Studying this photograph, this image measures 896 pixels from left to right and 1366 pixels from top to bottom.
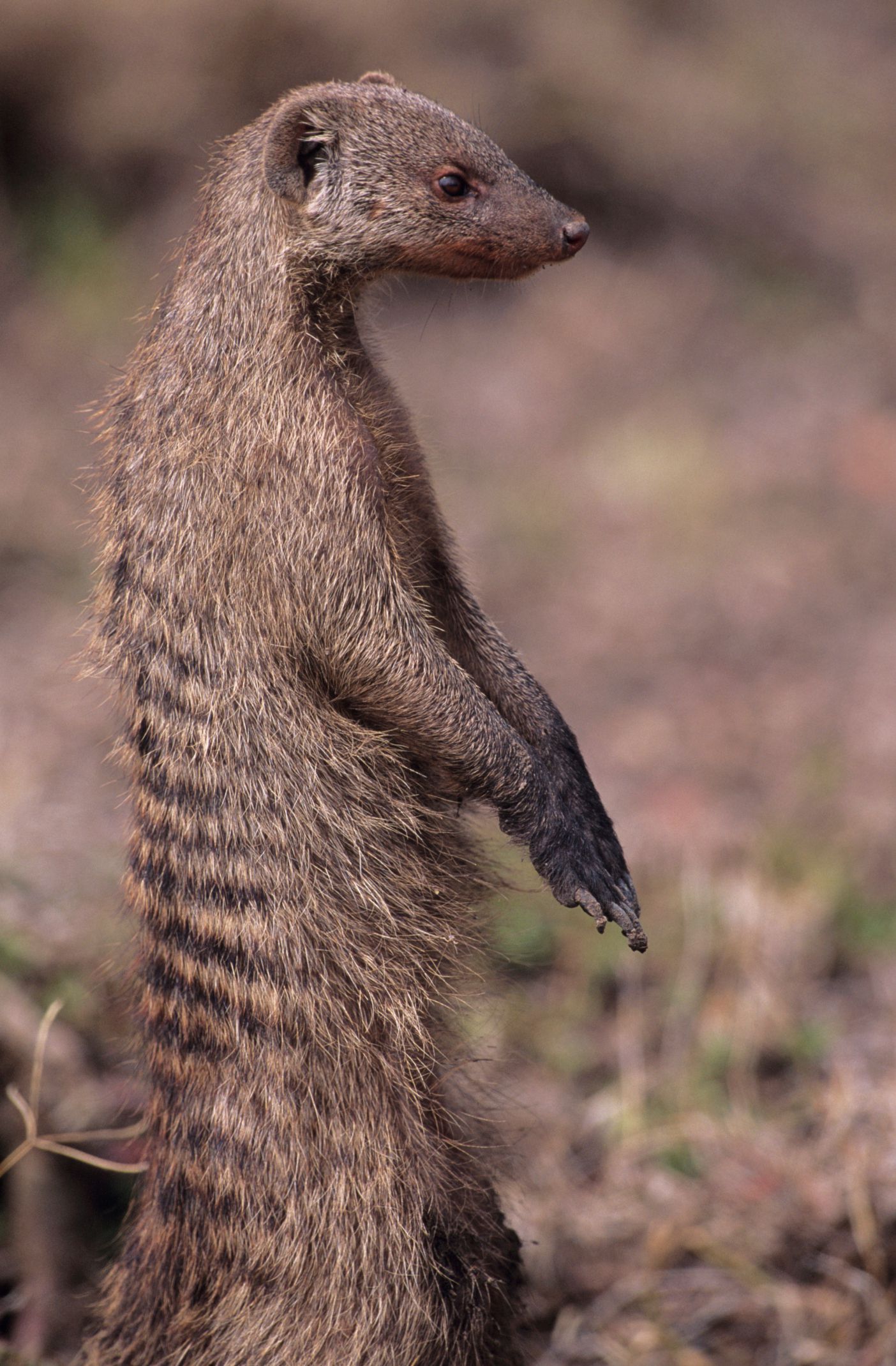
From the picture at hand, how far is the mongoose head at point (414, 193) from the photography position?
244 centimetres

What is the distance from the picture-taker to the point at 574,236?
8.17 ft

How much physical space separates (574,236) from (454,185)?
24 centimetres

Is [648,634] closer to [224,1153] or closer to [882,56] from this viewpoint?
[224,1153]

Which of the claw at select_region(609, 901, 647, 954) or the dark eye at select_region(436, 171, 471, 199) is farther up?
the dark eye at select_region(436, 171, 471, 199)

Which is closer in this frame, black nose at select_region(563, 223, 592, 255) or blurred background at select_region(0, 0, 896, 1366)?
black nose at select_region(563, 223, 592, 255)

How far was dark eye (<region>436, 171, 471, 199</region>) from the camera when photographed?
8.12 ft

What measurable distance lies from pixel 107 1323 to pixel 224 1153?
1.85 ft

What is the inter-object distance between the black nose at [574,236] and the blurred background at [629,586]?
44 cm

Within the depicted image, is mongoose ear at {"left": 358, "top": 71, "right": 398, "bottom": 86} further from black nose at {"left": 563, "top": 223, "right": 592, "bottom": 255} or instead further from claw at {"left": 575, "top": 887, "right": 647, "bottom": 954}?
claw at {"left": 575, "top": 887, "right": 647, "bottom": 954}

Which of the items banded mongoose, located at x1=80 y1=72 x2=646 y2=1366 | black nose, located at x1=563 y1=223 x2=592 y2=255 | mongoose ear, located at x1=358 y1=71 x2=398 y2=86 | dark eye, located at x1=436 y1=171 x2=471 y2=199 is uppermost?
mongoose ear, located at x1=358 y1=71 x2=398 y2=86

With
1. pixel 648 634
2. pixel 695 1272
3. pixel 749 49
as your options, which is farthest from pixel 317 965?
pixel 749 49

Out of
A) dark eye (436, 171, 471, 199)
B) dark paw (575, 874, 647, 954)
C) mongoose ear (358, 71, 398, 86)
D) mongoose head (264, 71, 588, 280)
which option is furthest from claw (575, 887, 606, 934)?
mongoose ear (358, 71, 398, 86)

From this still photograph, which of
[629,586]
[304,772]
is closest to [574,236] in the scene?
[304,772]

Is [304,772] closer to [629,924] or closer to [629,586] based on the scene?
[629,924]
